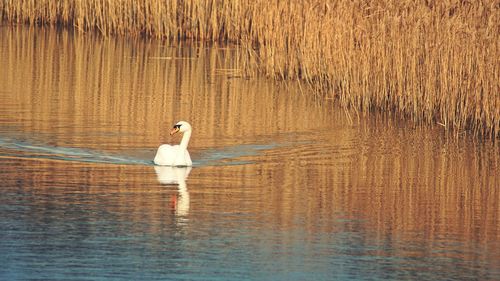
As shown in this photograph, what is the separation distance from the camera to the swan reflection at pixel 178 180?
9727 mm

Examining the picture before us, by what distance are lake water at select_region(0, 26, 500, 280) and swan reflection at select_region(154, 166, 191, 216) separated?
0.09 feet

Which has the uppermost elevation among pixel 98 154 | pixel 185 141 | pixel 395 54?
pixel 395 54


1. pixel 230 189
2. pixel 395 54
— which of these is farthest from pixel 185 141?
pixel 395 54

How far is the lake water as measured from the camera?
806 centimetres

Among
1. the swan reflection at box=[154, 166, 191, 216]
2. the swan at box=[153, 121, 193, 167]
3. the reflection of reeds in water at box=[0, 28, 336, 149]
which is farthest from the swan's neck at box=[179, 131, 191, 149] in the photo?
the reflection of reeds in water at box=[0, 28, 336, 149]

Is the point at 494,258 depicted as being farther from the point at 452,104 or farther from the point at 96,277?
the point at 452,104

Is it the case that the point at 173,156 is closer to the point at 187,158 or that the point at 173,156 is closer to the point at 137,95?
the point at 187,158

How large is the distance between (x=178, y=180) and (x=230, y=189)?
0.77 metres

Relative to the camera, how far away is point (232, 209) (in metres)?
9.69

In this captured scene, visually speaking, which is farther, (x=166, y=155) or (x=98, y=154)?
(x=98, y=154)

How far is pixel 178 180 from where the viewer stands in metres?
11.2

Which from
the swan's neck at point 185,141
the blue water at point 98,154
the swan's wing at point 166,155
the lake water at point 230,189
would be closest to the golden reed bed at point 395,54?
the lake water at point 230,189

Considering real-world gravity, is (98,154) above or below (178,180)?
above

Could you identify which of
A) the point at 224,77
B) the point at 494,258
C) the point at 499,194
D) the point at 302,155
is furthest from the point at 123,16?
the point at 494,258
